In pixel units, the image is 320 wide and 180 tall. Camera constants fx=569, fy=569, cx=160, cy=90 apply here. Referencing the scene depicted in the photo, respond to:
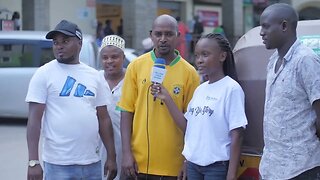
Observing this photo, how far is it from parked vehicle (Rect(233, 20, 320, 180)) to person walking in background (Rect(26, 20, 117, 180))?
1.08 metres

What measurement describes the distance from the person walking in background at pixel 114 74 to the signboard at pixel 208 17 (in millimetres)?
21641

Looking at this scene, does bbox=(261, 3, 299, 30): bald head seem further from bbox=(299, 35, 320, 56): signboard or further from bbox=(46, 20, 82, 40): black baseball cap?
bbox=(46, 20, 82, 40): black baseball cap

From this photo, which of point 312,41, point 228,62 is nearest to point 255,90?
point 228,62

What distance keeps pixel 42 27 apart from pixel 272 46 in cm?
1772

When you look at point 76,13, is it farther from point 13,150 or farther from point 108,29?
point 13,150

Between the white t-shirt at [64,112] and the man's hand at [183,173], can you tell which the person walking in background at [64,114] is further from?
the man's hand at [183,173]

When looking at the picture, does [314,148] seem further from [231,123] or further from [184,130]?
[184,130]

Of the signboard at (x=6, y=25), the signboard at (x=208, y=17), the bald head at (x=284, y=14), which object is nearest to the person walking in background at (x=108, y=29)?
the signboard at (x=208, y=17)

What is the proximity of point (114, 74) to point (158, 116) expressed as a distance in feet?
2.93

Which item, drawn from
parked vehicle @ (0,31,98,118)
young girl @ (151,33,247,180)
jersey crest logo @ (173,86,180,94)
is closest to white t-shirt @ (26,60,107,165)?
jersey crest logo @ (173,86,180,94)

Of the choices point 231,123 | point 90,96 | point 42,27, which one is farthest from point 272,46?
point 42,27

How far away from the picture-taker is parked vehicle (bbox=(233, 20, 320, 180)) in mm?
3654

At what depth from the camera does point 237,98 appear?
3604 millimetres

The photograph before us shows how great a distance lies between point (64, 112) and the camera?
3.92m
